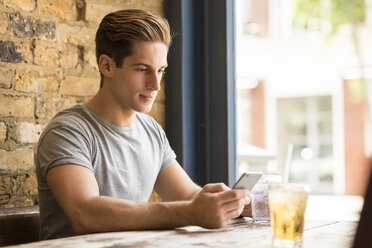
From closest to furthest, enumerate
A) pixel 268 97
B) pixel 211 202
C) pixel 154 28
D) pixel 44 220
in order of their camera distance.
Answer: pixel 211 202
pixel 44 220
pixel 154 28
pixel 268 97

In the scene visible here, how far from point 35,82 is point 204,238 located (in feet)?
3.78

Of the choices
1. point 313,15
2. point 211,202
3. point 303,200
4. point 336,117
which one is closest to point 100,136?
point 211,202

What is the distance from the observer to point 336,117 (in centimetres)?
500

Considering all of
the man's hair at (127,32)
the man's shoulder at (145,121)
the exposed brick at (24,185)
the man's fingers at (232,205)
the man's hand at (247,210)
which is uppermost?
the man's hair at (127,32)

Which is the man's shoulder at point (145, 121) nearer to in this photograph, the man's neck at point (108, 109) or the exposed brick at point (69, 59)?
the man's neck at point (108, 109)

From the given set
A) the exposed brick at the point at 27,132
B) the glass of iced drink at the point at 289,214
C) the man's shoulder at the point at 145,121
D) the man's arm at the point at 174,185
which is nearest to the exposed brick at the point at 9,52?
the exposed brick at the point at 27,132

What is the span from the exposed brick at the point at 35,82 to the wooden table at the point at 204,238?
3.15 ft

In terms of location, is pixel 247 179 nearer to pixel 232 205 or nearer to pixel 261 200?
pixel 232 205

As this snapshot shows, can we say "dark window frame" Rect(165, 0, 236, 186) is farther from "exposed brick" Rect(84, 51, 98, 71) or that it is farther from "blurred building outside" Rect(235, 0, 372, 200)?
"blurred building outside" Rect(235, 0, 372, 200)

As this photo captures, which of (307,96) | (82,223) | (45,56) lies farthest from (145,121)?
(307,96)

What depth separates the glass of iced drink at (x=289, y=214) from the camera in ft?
3.92

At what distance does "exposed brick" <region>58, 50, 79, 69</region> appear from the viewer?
89.9 inches

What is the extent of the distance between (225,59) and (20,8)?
93cm

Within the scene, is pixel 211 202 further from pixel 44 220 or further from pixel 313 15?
pixel 313 15
